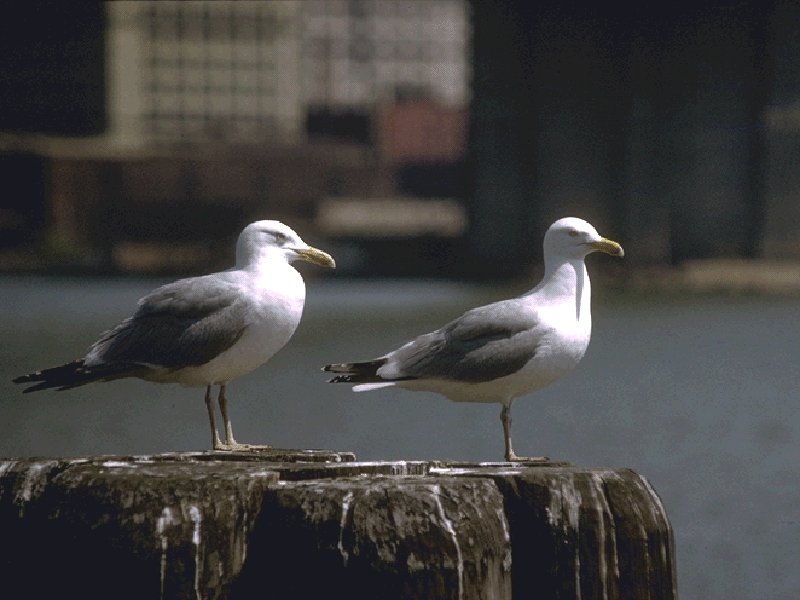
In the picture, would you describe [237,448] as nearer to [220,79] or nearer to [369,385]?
[369,385]

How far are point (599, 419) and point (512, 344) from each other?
23.3 meters

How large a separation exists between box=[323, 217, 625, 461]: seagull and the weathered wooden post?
154 centimetres

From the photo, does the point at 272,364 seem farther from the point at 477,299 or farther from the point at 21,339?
the point at 477,299

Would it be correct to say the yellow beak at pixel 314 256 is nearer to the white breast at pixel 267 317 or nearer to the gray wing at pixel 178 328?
the white breast at pixel 267 317

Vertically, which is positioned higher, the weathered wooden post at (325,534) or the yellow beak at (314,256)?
the yellow beak at (314,256)

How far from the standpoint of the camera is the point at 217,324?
22.2 ft

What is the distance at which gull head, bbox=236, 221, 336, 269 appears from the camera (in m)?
6.82

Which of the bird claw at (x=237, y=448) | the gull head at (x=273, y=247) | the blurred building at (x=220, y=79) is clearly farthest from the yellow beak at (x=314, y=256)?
the blurred building at (x=220, y=79)

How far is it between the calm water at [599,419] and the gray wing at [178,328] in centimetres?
846

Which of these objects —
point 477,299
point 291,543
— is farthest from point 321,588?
point 477,299

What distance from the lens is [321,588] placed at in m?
4.95

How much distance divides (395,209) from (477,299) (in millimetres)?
28331

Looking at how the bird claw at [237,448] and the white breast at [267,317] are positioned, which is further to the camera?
the white breast at [267,317]

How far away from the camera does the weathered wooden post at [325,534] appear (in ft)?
16.1
